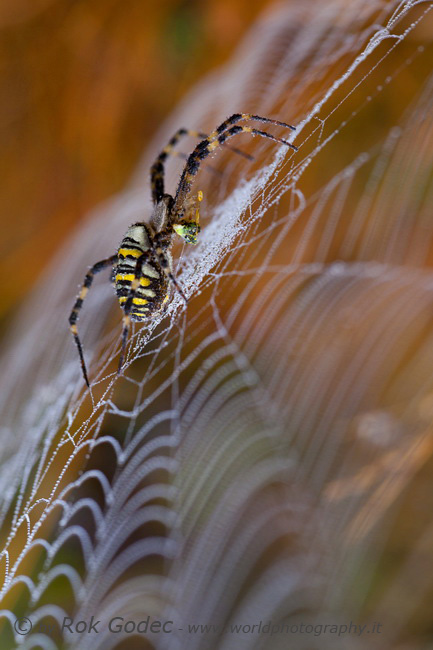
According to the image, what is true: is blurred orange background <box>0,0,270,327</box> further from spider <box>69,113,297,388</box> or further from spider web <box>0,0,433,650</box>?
spider <box>69,113,297,388</box>

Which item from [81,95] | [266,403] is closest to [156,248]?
[266,403]

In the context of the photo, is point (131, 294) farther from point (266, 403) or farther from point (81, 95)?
point (81, 95)

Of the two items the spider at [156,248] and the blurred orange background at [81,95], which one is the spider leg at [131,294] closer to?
the spider at [156,248]

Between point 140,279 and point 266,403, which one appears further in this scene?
point 266,403

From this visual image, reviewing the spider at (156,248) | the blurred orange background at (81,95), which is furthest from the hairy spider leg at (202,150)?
the blurred orange background at (81,95)

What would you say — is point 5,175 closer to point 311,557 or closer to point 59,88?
point 59,88
